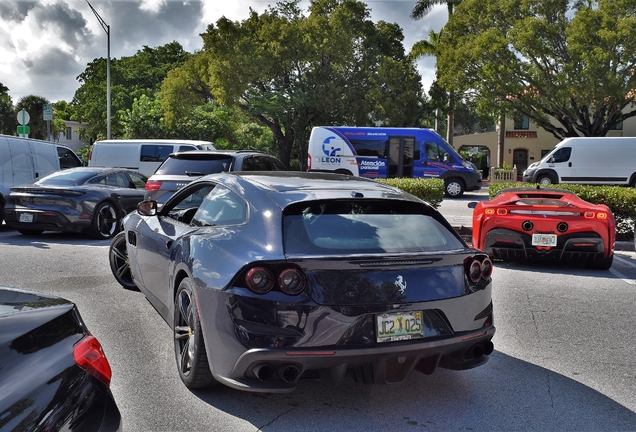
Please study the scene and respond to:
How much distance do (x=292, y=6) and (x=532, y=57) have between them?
14.2m

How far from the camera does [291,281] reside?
11.4 ft

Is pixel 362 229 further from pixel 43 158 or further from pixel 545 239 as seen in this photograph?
pixel 43 158

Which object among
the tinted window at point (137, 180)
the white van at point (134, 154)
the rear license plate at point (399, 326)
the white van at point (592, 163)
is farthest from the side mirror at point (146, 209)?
the white van at point (592, 163)

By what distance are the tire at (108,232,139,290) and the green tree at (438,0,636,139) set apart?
2607cm

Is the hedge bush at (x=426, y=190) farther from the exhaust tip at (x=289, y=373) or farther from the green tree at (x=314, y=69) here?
the green tree at (x=314, y=69)

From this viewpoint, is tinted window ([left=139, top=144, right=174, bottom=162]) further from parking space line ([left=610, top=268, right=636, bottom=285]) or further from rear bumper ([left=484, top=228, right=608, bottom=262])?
parking space line ([left=610, top=268, right=636, bottom=285])

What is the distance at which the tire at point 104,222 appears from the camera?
11.4 m

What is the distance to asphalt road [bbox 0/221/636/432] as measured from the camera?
3.71 metres

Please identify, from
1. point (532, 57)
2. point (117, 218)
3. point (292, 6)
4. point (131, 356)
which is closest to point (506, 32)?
point (532, 57)

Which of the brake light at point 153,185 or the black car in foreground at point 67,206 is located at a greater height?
the brake light at point 153,185

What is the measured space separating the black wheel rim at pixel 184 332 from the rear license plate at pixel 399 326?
122cm

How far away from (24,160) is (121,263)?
310 inches

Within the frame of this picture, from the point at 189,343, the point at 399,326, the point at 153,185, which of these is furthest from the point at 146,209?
the point at 153,185

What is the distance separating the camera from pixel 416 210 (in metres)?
4.28
